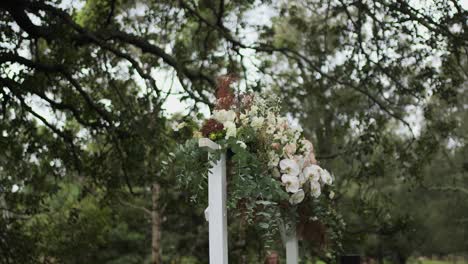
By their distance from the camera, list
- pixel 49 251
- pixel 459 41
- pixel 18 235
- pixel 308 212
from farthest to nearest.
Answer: pixel 49 251
pixel 18 235
pixel 459 41
pixel 308 212

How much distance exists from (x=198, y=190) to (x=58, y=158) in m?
3.84

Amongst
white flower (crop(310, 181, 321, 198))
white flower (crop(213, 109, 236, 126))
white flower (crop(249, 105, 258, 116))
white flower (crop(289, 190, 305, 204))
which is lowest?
white flower (crop(289, 190, 305, 204))

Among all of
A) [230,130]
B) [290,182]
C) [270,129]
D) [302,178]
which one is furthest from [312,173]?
[230,130]

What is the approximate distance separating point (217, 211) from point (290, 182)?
1.38ft

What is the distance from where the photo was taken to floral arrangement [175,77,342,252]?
251cm

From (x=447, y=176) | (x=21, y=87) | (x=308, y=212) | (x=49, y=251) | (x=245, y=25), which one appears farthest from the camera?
(x=447, y=176)

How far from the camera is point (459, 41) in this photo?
17.6 ft

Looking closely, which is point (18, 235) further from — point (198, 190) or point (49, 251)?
point (198, 190)

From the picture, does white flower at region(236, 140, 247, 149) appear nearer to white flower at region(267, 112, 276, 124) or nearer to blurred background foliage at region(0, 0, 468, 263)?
white flower at region(267, 112, 276, 124)

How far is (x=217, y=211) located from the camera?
7.89ft

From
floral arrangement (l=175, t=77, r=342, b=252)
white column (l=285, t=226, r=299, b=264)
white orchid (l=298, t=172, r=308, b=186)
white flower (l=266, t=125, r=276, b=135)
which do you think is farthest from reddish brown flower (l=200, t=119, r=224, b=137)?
white column (l=285, t=226, r=299, b=264)

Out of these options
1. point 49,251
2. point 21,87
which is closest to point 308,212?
point 21,87

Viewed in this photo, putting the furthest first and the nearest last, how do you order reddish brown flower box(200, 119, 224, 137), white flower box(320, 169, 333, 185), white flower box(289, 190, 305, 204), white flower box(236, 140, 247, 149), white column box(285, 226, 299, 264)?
1. white column box(285, 226, 299, 264)
2. white flower box(320, 169, 333, 185)
3. white flower box(289, 190, 305, 204)
4. reddish brown flower box(200, 119, 224, 137)
5. white flower box(236, 140, 247, 149)

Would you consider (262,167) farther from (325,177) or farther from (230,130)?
(325,177)
